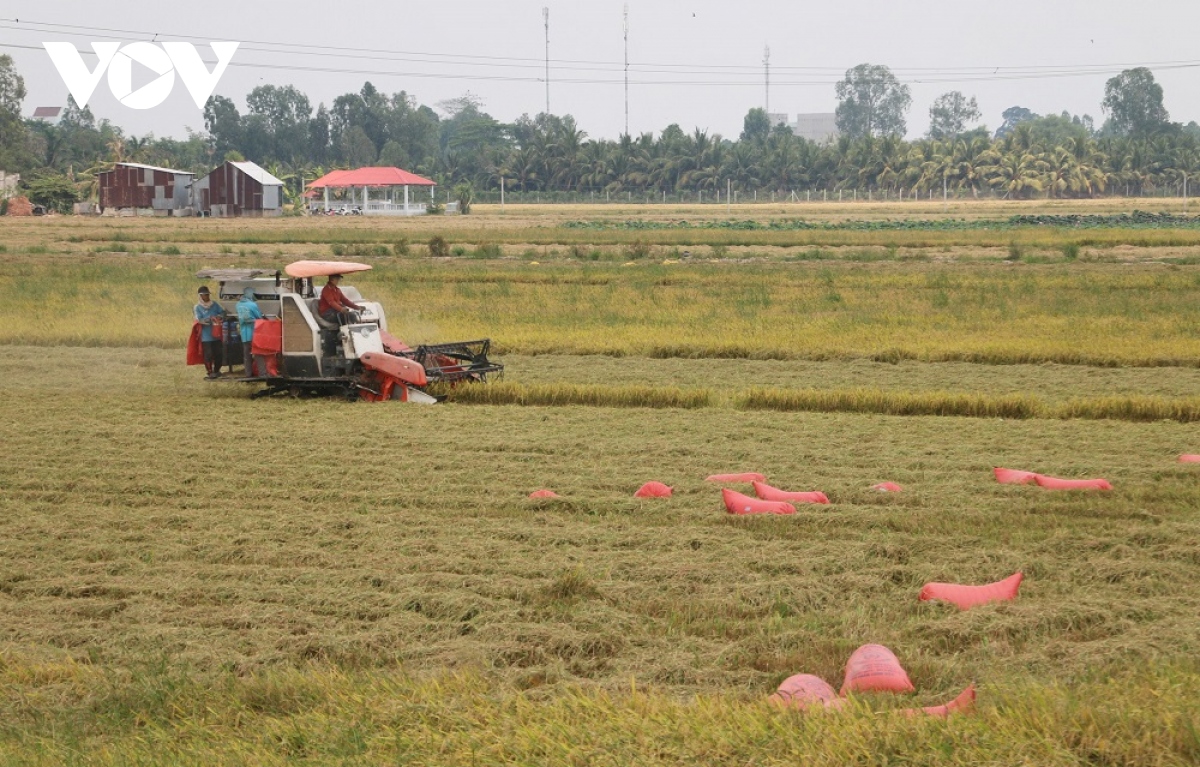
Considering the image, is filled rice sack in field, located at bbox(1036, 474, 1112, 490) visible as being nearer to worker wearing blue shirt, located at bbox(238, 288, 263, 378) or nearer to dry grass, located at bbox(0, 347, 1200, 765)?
dry grass, located at bbox(0, 347, 1200, 765)

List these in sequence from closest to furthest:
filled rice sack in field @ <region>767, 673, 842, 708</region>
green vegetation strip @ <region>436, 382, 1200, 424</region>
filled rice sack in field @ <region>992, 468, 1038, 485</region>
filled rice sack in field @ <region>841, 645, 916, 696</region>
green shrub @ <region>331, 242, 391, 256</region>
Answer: filled rice sack in field @ <region>767, 673, 842, 708</region>, filled rice sack in field @ <region>841, 645, 916, 696</region>, filled rice sack in field @ <region>992, 468, 1038, 485</region>, green vegetation strip @ <region>436, 382, 1200, 424</region>, green shrub @ <region>331, 242, 391, 256</region>

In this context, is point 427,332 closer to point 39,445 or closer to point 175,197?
point 39,445

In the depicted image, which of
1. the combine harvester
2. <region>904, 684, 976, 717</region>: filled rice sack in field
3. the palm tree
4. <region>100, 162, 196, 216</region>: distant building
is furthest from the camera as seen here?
the palm tree

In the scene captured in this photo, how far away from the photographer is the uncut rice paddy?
5.08 meters

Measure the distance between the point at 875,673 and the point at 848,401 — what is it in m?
9.03

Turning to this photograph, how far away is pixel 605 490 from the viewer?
10.3m

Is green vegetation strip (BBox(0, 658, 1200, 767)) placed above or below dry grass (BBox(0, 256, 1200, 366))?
below

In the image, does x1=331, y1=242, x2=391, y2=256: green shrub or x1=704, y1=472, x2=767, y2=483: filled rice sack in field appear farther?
x1=331, y1=242, x2=391, y2=256: green shrub

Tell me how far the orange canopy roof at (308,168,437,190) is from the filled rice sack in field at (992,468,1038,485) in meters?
80.8

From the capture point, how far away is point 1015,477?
10.4 m

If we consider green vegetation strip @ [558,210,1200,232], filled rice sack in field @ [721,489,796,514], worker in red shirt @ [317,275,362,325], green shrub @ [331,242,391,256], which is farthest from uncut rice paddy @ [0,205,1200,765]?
green vegetation strip @ [558,210,1200,232]

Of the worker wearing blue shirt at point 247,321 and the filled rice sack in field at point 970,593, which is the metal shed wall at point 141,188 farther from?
the filled rice sack in field at point 970,593

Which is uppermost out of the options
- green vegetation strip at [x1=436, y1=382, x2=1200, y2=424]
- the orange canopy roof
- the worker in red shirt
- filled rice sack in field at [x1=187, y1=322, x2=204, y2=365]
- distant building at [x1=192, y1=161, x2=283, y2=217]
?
the orange canopy roof

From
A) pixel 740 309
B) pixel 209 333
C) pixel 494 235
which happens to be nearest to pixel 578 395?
pixel 209 333
